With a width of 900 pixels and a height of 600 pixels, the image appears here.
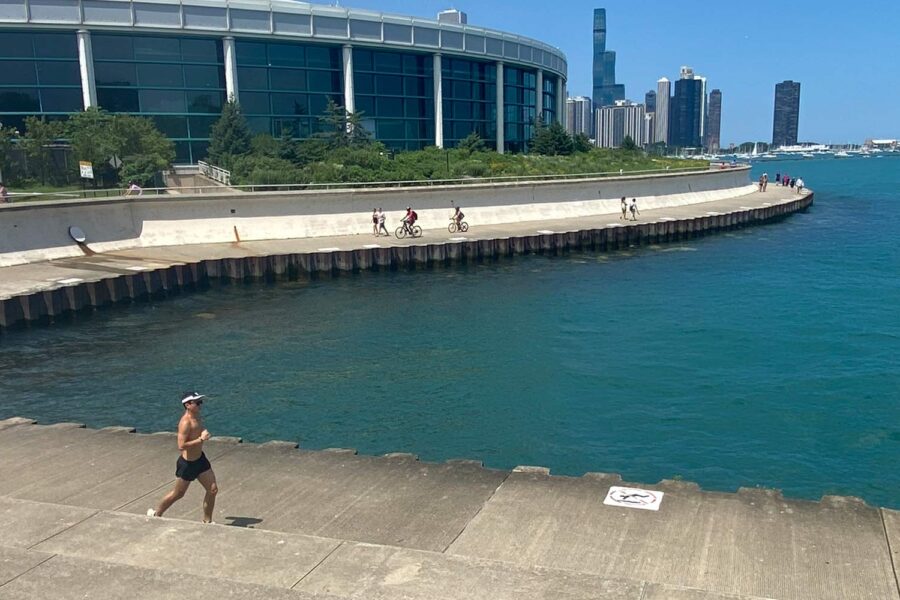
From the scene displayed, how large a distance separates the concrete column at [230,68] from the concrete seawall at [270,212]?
22.9 m

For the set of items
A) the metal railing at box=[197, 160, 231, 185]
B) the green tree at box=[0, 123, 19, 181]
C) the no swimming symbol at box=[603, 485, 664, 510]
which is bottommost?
the no swimming symbol at box=[603, 485, 664, 510]

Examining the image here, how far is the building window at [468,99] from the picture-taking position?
78625 mm

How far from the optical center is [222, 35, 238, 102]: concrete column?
6362cm

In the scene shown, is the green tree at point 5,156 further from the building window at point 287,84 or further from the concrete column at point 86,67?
the building window at point 287,84

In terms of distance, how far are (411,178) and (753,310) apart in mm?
27834

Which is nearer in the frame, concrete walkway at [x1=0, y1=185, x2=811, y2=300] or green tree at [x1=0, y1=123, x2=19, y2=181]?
concrete walkway at [x1=0, y1=185, x2=811, y2=300]

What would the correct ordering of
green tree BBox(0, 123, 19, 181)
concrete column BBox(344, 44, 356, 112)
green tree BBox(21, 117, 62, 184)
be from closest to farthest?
green tree BBox(0, 123, 19, 181) → green tree BBox(21, 117, 62, 184) → concrete column BBox(344, 44, 356, 112)

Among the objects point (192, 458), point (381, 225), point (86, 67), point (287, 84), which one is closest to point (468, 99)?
point (287, 84)

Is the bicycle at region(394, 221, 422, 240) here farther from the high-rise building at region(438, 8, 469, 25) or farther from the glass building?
the high-rise building at region(438, 8, 469, 25)

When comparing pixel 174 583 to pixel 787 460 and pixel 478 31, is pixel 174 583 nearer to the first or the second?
pixel 787 460

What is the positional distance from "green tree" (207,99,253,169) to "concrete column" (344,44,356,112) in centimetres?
1108

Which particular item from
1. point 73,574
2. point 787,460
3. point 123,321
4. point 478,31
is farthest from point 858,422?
point 478,31

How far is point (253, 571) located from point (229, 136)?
56.2 m

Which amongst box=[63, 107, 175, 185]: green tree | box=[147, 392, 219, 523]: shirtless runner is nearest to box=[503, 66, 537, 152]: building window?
box=[63, 107, 175, 185]: green tree
